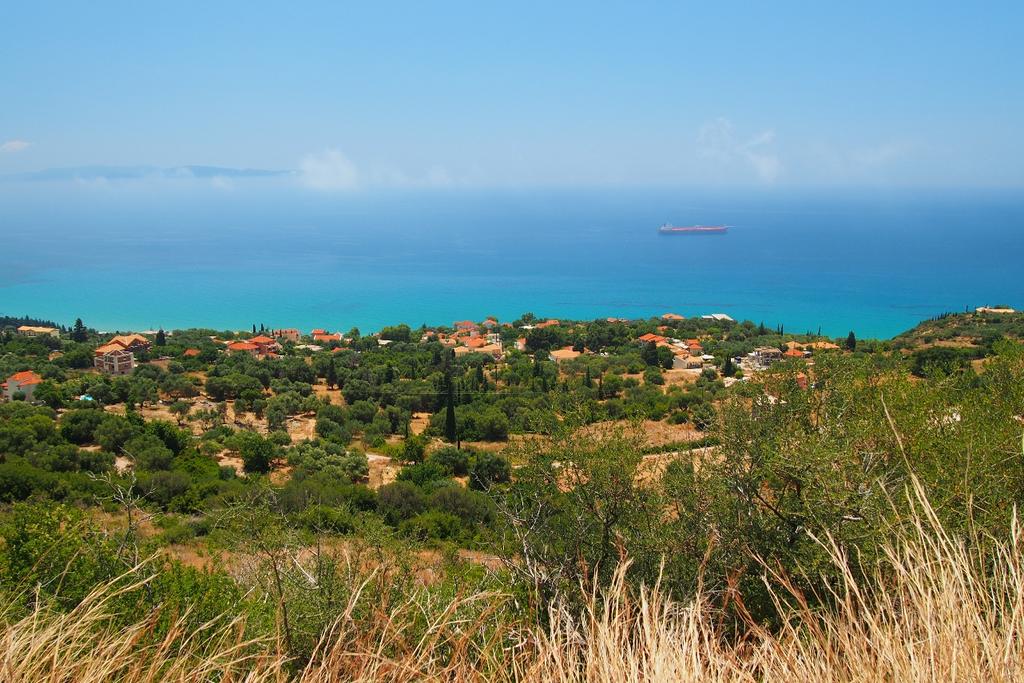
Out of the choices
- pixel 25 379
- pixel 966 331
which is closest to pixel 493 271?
pixel 966 331

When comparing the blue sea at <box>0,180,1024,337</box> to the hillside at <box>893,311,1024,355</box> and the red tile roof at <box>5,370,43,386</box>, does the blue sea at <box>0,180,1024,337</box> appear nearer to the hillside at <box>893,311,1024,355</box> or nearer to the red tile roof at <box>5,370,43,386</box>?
the hillside at <box>893,311,1024,355</box>

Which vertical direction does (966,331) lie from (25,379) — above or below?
above

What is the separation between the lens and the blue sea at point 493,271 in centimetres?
5094

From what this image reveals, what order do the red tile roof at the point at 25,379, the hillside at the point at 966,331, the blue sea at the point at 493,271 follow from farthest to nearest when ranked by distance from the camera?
1. the blue sea at the point at 493,271
2. the hillside at the point at 966,331
3. the red tile roof at the point at 25,379

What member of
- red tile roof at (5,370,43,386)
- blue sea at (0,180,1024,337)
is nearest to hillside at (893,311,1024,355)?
blue sea at (0,180,1024,337)

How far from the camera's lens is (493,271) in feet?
234

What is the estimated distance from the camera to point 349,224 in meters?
121

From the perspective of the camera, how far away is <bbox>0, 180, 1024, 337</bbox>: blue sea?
50.9 meters

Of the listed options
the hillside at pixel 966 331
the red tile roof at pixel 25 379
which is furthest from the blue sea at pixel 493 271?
the red tile roof at pixel 25 379

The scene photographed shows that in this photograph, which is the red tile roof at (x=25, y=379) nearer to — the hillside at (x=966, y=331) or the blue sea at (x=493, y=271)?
the blue sea at (x=493, y=271)

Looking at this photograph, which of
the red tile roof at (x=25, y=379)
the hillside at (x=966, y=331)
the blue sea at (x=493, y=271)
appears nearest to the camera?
the red tile roof at (x=25, y=379)

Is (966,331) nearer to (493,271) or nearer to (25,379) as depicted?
(25,379)

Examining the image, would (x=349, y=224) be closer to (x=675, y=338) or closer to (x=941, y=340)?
(x=675, y=338)

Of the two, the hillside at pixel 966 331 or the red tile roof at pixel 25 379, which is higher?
the hillside at pixel 966 331
